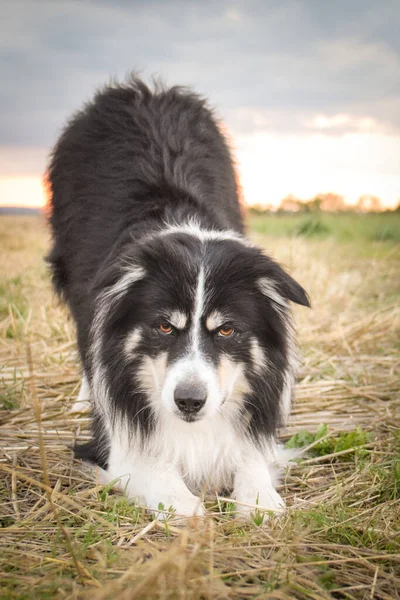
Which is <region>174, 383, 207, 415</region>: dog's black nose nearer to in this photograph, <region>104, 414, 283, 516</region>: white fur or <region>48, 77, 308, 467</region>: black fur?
<region>48, 77, 308, 467</region>: black fur

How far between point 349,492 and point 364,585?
885 millimetres

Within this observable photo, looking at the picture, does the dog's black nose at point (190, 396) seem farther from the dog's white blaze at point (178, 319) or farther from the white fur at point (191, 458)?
the white fur at point (191, 458)

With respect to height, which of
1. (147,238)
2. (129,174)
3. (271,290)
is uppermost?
(129,174)

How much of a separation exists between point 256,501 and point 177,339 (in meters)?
0.87

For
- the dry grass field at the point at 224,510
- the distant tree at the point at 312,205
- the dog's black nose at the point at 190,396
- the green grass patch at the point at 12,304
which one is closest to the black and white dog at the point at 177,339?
the dog's black nose at the point at 190,396

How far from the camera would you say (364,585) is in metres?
2.05

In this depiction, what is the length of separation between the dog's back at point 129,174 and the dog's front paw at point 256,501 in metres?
1.57

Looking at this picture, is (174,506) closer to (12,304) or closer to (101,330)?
(101,330)

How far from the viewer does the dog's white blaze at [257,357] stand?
9.32 ft

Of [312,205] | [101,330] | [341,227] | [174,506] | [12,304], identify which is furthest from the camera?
[312,205]

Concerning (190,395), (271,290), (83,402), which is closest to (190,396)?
(190,395)

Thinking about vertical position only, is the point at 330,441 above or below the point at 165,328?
below

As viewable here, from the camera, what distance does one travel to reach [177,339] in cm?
265

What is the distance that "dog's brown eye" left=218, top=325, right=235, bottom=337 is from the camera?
2.71 meters
